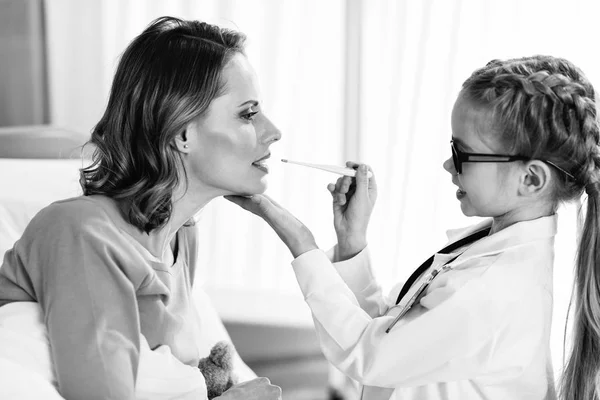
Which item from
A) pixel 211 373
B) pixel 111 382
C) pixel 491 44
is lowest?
pixel 211 373

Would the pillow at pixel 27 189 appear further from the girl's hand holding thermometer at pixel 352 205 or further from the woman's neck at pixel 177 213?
the girl's hand holding thermometer at pixel 352 205

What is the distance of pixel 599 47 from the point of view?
233cm

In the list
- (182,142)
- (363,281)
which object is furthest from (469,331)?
(182,142)

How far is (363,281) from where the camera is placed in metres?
1.58

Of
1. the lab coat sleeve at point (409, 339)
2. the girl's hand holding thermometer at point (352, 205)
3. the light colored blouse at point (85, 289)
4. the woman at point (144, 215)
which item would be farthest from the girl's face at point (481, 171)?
the light colored blouse at point (85, 289)

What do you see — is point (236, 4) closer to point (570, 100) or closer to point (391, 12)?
point (391, 12)

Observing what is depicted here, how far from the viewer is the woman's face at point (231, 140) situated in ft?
4.57

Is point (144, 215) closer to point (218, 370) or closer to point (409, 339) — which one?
point (218, 370)

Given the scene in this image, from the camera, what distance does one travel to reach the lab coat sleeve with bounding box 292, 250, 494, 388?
122 cm

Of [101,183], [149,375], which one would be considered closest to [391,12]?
[101,183]

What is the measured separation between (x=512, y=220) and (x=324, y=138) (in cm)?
208

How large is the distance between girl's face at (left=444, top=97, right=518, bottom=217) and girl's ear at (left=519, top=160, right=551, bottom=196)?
2 centimetres

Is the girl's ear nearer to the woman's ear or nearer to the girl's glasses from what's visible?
the girl's glasses

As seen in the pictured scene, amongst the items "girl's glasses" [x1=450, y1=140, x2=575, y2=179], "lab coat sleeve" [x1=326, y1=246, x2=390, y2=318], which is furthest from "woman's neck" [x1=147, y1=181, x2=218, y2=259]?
"girl's glasses" [x1=450, y1=140, x2=575, y2=179]
